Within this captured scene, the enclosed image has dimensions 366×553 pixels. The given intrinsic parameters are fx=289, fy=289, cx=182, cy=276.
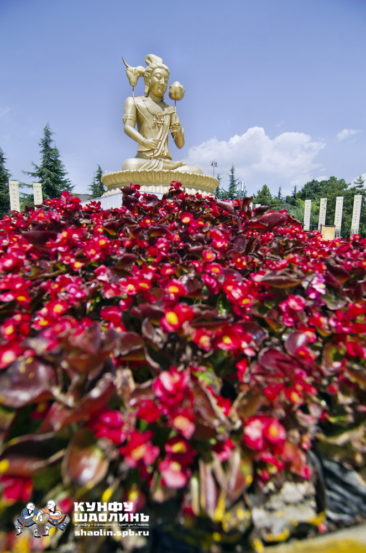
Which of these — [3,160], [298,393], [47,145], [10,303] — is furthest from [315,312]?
[47,145]

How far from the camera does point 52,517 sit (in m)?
0.79

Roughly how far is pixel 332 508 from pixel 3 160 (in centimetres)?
2859

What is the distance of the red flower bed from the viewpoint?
699 millimetres

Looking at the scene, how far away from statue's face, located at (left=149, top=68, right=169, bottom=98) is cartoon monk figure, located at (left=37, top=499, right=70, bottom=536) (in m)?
8.56

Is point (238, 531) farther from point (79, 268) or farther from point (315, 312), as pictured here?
point (79, 268)

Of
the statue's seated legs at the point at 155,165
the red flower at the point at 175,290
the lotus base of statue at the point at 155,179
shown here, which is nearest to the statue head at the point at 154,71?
the statue's seated legs at the point at 155,165

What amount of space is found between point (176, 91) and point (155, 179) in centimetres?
285

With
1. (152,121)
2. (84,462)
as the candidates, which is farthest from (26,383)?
(152,121)

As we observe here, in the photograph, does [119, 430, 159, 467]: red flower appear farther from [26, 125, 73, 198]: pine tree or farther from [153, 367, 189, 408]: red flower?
[26, 125, 73, 198]: pine tree

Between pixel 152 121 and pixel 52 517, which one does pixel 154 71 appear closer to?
pixel 152 121

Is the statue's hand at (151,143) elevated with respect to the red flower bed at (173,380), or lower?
elevated

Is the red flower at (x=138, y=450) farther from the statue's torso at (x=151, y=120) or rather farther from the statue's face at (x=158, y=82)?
the statue's face at (x=158, y=82)

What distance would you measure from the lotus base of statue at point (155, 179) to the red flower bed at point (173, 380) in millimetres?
4983

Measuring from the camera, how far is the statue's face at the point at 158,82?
24.0ft
